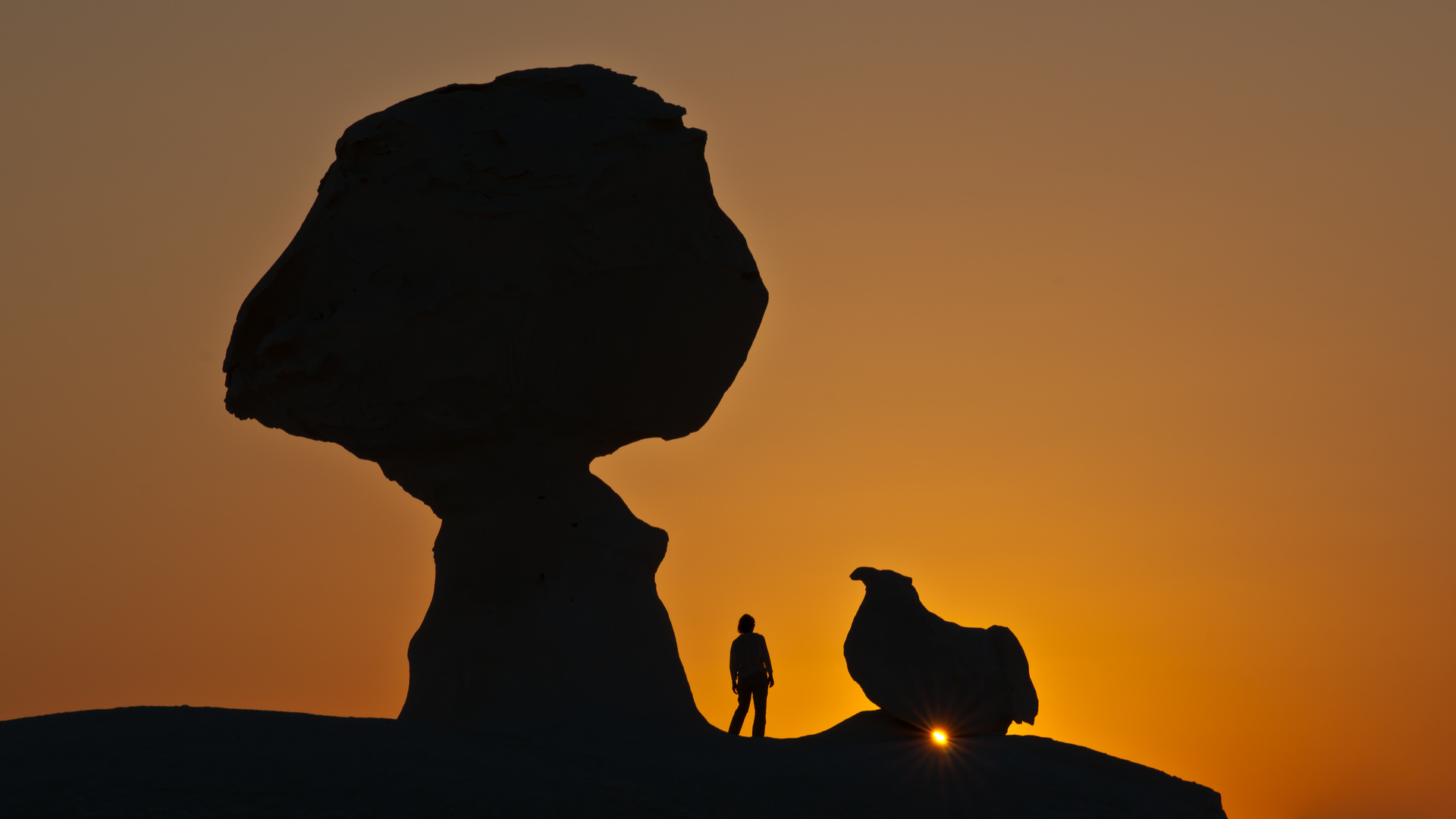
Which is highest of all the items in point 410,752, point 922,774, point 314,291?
point 314,291

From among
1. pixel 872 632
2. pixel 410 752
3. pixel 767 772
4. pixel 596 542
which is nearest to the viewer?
pixel 410 752

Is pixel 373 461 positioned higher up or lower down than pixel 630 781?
higher up

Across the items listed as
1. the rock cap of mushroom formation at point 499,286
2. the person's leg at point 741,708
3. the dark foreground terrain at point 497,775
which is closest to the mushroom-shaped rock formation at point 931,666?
the dark foreground terrain at point 497,775

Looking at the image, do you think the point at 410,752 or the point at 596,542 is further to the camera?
the point at 596,542

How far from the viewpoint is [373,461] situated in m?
14.1

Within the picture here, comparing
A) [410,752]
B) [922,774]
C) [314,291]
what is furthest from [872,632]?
[314,291]

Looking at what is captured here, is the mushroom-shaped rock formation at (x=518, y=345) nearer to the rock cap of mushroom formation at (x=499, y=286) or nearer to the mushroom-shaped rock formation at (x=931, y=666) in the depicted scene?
the rock cap of mushroom formation at (x=499, y=286)

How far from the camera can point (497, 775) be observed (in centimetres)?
918

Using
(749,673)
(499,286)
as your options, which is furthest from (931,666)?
(499,286)

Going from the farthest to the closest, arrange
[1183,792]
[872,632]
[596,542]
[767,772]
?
1. [596,542]
2. [872,632]
3. [1183,792]
4. [767,772]

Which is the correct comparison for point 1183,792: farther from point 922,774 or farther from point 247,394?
point 247,394

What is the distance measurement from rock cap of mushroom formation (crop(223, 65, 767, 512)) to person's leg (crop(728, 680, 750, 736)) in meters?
2.55

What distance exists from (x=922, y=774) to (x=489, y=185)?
6032mm

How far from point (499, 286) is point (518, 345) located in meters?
0.54
